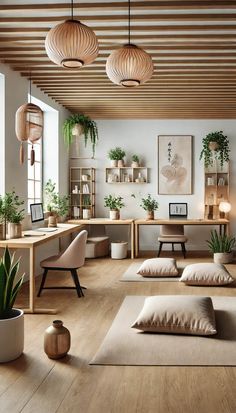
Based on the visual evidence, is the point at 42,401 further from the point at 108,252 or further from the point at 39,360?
the point at 108,252

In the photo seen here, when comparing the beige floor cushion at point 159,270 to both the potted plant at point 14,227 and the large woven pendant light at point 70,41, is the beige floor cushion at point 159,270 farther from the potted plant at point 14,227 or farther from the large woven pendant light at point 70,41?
the large woven pendant light at point 70,41

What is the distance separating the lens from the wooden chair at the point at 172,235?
8.43 metres

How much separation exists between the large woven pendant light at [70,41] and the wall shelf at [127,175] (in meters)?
6.27

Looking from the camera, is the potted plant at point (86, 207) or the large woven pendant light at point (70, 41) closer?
the large woven pendant light at point (70, 41)

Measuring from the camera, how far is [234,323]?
4.13 m

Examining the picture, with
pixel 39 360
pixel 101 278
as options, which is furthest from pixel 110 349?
pixel 101 278

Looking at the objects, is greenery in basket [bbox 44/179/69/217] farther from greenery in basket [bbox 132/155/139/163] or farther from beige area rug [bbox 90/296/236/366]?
beige area rug [bbox 90/296/236/366]

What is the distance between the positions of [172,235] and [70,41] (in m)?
5.90

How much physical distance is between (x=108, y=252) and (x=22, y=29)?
17.3 ft

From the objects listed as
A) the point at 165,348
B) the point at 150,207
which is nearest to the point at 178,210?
the point at 150,207

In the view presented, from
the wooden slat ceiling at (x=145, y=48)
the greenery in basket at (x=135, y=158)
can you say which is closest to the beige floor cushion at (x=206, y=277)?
the wooden slat ceiling at (x=145, y=48)

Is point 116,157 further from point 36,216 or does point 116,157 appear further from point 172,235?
point 36,216

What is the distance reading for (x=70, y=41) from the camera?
10.0 feet

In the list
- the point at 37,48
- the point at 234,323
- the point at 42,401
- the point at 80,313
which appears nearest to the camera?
the point at 42,401
